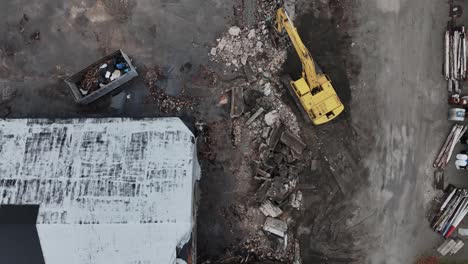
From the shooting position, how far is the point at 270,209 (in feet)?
75.2

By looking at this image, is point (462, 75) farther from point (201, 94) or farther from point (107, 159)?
point (107, 159)

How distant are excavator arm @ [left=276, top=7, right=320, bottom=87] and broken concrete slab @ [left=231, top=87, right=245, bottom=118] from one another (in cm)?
337

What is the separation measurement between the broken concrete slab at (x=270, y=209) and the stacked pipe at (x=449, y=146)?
28.3 feet

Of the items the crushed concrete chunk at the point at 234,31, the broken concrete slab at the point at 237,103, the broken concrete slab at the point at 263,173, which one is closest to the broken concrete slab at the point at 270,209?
the broken concrete slab at the point at 263,173

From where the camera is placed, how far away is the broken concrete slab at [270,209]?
2292 cm

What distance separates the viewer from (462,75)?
23734 mm

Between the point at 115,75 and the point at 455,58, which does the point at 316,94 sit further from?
the point at 115,75

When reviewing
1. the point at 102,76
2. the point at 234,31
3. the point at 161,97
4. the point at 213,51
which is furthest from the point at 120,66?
the point at 234,31

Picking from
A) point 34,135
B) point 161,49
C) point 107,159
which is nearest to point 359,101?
point 161,49

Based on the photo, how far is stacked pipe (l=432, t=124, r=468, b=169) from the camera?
77.1ft

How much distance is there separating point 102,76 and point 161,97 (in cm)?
311

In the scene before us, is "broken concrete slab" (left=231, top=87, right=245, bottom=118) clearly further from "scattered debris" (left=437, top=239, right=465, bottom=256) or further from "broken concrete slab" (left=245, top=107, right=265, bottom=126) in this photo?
"scattered debris" (left=437, top=239, right=465, bottom=256)

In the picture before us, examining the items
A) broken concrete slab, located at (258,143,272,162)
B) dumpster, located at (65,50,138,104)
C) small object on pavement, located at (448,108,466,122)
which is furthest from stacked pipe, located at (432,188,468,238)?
dumpster, located at (65,50,138,104)

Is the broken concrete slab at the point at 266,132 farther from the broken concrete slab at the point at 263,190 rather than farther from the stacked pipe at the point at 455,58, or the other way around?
the stacked pipe at the point at 455,58
